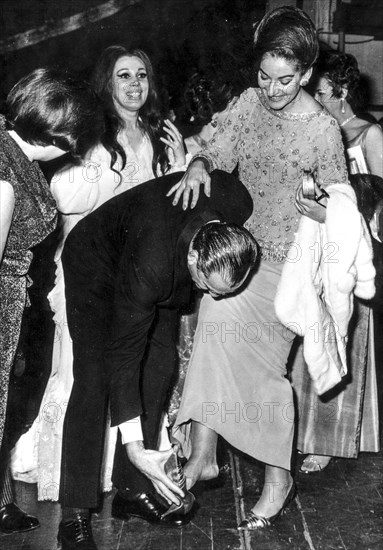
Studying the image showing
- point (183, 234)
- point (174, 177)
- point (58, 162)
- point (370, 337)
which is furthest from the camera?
point (370, 337)

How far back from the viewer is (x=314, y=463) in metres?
2.66

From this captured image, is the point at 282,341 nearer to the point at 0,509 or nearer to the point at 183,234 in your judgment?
the point at 183,234

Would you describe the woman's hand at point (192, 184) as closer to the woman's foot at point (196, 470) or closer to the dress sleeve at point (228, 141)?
the dress sleeve at point (228, 141)

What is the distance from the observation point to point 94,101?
192 centimetres

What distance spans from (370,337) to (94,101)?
143cm

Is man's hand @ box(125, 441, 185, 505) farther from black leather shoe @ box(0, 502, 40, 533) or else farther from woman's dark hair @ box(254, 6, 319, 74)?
woman's dark hair @ box(254, 6, 319, 74)

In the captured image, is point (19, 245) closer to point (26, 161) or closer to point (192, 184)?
point (26, 161)

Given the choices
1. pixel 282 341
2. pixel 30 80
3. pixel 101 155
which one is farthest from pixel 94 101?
pixel 282 341

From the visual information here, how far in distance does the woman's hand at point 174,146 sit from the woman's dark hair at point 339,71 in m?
0.63

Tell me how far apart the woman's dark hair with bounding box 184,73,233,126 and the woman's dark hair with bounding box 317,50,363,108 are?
385 mm

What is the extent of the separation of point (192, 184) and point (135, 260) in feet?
1.12

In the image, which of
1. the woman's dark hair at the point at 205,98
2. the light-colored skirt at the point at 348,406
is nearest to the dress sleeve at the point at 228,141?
the woman's dark hair at the point at 205,98

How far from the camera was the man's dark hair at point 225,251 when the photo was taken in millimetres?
1768

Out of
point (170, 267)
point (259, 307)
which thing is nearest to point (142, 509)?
point (259, 307)
